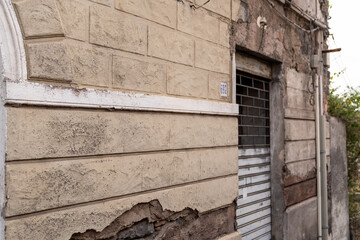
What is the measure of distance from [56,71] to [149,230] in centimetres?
150

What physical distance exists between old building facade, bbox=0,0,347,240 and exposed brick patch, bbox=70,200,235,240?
0.03 feet

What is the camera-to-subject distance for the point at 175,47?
3.43 metres

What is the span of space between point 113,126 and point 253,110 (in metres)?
3.02

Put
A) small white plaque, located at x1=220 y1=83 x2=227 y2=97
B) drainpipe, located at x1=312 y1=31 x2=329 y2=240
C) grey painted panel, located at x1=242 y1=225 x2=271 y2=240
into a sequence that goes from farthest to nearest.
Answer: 1. drainpipe, located at x1=312 y1=31 x2=329 y2=240
2. grey painted panel, located at x1=242 y1=225 x2=271 y2=240
3. small white plaque, located at x1=220 y1=83 x2=227 y2=97

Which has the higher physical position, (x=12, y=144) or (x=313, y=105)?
(x=313, y=105)

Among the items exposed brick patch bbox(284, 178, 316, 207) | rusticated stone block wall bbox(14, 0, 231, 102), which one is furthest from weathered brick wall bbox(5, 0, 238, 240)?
exposed brick patch bbox(284, 178, 316, 207)

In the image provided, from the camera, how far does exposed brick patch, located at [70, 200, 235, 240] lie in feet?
9.26

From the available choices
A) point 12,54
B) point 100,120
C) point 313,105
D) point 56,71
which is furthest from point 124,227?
point 313,105

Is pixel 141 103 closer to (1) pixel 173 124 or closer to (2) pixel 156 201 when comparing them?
(1) pixel 173 124

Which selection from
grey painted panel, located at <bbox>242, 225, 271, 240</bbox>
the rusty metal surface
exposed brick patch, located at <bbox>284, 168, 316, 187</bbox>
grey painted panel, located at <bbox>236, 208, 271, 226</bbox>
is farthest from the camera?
exposed brick patch, located at <bbox>284, 168, 316, 187</bbox>

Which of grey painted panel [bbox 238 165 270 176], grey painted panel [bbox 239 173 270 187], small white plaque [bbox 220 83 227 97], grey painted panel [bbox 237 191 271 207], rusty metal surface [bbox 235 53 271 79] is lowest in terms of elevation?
grey painted panel [bbox 237 191 271 207]

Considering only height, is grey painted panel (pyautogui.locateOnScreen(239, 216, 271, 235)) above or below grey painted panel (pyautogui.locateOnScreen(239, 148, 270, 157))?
below

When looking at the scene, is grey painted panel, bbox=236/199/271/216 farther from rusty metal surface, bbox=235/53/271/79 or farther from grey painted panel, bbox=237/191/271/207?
rusty metal surface, bbox=235/53/271/79

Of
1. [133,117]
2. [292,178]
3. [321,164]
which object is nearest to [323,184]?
[321,164]
